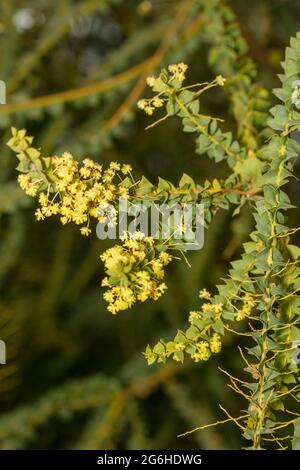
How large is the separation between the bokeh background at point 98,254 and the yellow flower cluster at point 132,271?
349mm

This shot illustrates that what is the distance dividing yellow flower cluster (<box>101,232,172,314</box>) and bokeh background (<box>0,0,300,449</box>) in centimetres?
35

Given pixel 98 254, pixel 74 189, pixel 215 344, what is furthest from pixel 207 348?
pixel 98 254

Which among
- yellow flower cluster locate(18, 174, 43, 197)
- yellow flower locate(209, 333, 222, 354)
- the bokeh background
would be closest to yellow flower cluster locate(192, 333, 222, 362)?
yellow flower locate(209, 333, 222, 354)

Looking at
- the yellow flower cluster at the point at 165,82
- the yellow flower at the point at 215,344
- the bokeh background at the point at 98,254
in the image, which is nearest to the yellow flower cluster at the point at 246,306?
the yellow flower at the point at 215,344

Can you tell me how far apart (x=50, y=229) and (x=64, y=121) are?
39 cm

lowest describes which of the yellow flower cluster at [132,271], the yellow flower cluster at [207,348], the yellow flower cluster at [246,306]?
the yellow flower cluster at [207,348]

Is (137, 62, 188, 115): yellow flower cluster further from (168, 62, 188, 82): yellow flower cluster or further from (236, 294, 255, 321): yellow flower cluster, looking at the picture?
(236, 294, 255, 321): yellow flower cluster

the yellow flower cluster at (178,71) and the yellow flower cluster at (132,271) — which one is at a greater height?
the yellow flower cluster at (178,71)

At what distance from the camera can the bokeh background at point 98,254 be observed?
798mm

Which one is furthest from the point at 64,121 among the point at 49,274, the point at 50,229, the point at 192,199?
the point at 192,199

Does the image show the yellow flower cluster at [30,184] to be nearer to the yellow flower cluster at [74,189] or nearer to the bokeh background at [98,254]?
the yellow flower cluster at [74,189]

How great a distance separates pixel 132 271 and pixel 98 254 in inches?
27.5
